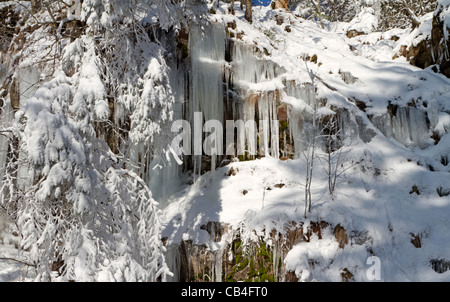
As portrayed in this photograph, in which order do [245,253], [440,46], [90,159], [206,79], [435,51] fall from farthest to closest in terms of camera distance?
[435,51], [440,46], [206,79], [245,253], [90,159]

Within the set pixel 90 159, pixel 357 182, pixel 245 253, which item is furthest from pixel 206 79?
pixel 90 159

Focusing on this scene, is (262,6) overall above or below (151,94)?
above

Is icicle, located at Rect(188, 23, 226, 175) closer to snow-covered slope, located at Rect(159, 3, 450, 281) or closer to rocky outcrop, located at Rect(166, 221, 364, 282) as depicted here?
snow-covered slope, located at Rect(159, 3, 450, 281)

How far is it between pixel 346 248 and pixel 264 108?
457 cm

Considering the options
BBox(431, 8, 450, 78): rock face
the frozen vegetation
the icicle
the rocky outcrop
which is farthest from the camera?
BBox(431, 8, 450, 78): rock face

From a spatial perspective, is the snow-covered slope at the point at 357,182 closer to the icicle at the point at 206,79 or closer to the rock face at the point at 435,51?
the rock face at the point at 435,51

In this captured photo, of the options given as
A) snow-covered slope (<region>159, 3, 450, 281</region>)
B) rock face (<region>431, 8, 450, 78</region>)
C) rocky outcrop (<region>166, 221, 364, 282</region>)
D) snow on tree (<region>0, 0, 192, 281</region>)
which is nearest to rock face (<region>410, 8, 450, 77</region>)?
rock face (<region>431, 8, 450, 78</region>)

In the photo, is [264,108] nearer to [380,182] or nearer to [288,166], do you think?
[288,166]

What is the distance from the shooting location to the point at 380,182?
873 cm

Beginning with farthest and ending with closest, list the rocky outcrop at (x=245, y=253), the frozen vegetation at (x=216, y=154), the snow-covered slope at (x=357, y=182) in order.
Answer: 1. the rocky outcrop at (x=245, y=253)
2. the snow-covered slope at (x=357, y=182)
3. the frozen vegetation at (x=216, y=154)

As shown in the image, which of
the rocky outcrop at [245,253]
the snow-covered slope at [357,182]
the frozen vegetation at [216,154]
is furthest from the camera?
the rocky outcrop at [245,253]

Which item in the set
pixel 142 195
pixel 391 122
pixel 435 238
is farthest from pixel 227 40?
pixel 435 238

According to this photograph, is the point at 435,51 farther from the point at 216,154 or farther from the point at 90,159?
the point at 90,159

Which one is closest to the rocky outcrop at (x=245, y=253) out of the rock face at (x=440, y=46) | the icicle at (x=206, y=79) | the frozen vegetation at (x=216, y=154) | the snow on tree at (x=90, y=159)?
the frozen vegetation at (x=216, y=154)
